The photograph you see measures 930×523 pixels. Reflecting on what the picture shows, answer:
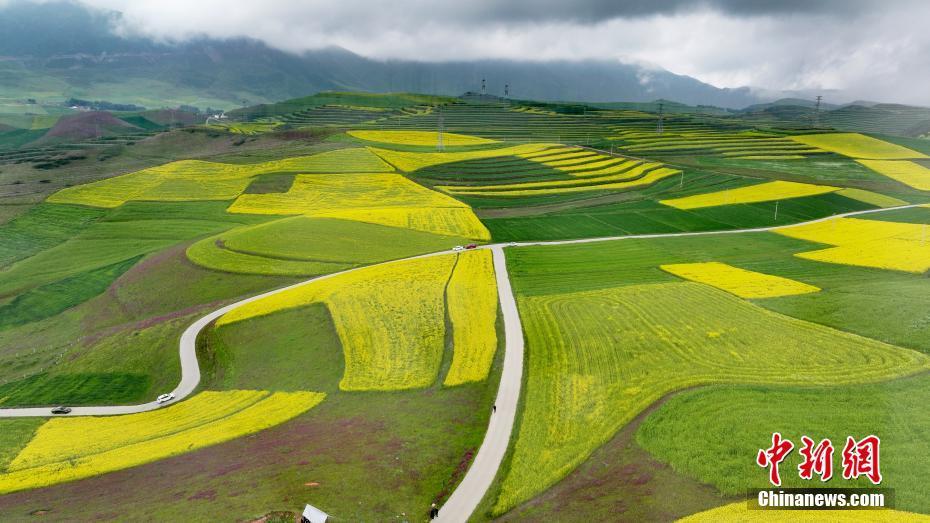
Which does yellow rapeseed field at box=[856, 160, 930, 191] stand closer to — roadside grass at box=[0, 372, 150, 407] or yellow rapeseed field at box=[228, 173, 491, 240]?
yellow rapeseed field at box=[228, 173, 491, 240]

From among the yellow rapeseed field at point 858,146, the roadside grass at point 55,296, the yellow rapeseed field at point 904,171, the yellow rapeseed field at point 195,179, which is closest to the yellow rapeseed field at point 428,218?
the yellow rapeseed field at point 195,179

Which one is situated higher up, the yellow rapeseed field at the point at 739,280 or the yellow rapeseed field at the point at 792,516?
the yellow rapeseed field at the point at 739,280

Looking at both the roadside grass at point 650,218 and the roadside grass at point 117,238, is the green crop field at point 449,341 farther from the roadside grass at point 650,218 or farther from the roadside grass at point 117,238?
the roadside grass at point 650,218

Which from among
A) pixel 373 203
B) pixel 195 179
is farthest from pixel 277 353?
pixel 195 179

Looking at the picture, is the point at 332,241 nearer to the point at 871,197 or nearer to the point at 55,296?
the point at 55,296

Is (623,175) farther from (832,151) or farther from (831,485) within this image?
(831,485)
